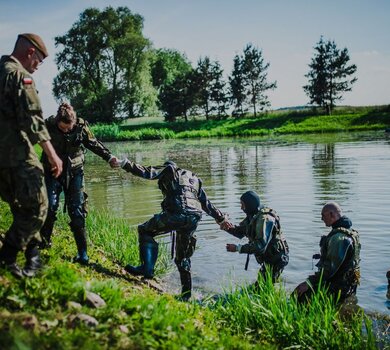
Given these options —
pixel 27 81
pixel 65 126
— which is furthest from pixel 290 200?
pixel 27 81

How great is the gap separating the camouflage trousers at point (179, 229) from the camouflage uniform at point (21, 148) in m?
2.44

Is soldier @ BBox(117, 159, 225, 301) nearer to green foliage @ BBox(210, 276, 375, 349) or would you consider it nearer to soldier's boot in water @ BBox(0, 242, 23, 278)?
green foliage @ BBox(210, 276, 375, 349)

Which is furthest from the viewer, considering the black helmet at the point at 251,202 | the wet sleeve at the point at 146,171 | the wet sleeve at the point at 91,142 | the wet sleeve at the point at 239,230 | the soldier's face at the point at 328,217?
the wet sleeve at the point at 239,230

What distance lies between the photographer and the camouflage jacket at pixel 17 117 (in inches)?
175

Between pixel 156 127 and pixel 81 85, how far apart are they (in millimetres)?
15370

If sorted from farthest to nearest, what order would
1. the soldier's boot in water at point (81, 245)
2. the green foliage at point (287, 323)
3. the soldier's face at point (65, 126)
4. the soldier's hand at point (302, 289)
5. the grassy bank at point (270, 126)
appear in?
the grassy bank at point (270, 126) < the soldier's boot in water at point (81, 245) < the soldier's face at point (65, 126) < the soldier's hand at point (302, 289) < the green foliage at point (287, 323)

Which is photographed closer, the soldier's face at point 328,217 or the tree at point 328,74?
the soldier's face at point 328,217

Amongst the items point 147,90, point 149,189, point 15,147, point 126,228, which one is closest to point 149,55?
point 147,90

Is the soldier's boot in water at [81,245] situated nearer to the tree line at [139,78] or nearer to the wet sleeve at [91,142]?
the wet sleeve at [91,142]

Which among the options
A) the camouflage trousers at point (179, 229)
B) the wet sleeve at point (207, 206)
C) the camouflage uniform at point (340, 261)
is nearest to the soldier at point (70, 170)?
the camouflage trousers at point (179, 229)

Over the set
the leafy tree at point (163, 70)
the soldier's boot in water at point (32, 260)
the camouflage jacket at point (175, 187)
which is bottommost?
the soldier's boot in water at point (32, 260)

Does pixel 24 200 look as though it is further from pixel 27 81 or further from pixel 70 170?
pixel 70 170

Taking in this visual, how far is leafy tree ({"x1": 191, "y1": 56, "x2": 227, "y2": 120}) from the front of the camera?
77188 millimetres

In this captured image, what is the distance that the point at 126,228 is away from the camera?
379 inches
